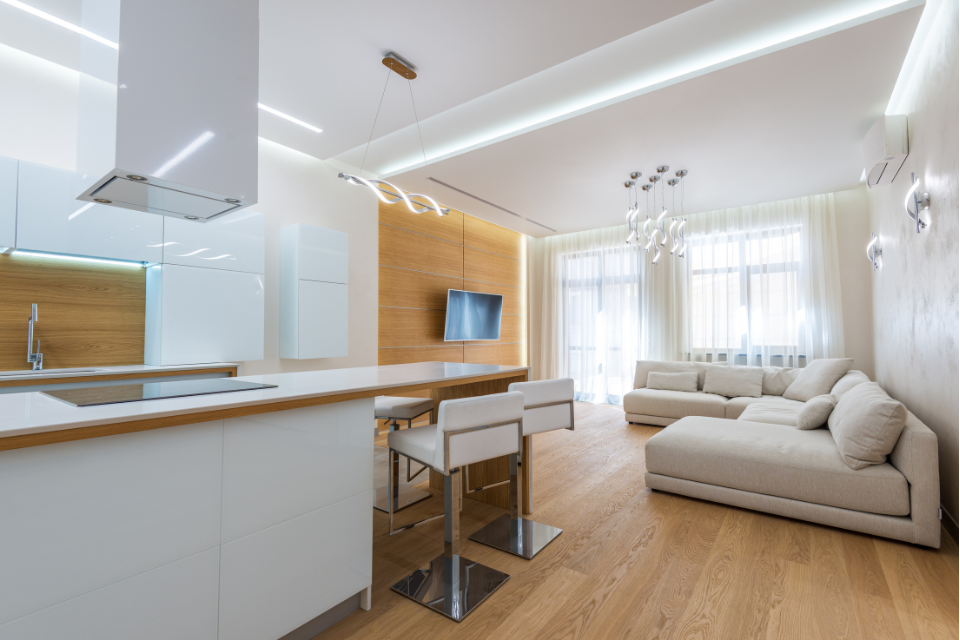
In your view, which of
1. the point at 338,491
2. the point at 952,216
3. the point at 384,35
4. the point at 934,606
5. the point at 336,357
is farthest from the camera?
the point at 336,357

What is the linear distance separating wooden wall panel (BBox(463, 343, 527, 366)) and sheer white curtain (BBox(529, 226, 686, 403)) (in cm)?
30

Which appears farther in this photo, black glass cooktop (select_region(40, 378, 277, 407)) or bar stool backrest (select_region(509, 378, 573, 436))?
bar stool backrest (select_region(509, 378, 573, 436))

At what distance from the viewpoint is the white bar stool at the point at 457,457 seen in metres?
1.76

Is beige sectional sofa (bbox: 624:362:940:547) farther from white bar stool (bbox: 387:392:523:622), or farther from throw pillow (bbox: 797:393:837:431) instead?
white bar stool (bbox: 387:392:523:622)

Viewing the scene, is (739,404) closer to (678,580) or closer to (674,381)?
(674,381)

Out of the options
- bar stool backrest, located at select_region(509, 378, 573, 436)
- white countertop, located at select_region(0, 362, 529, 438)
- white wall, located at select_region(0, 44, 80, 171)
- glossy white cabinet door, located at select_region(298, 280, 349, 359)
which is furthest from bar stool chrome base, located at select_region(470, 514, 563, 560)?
white wall, located at select_region(0, 44, 80, 171)

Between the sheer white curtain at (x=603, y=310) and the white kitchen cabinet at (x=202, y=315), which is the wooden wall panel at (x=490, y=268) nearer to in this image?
the sheer white curtain at (x=603, y=310)

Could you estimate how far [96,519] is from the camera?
3.45 feet

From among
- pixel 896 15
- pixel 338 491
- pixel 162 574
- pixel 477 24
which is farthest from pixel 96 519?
pixel 896 15

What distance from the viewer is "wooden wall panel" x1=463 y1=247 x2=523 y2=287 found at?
657 cm

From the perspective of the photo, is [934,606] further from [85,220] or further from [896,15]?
[85,220]

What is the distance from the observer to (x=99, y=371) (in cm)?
279

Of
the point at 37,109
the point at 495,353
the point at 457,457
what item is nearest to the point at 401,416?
the point at 457,457

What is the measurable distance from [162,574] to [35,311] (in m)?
2.68
